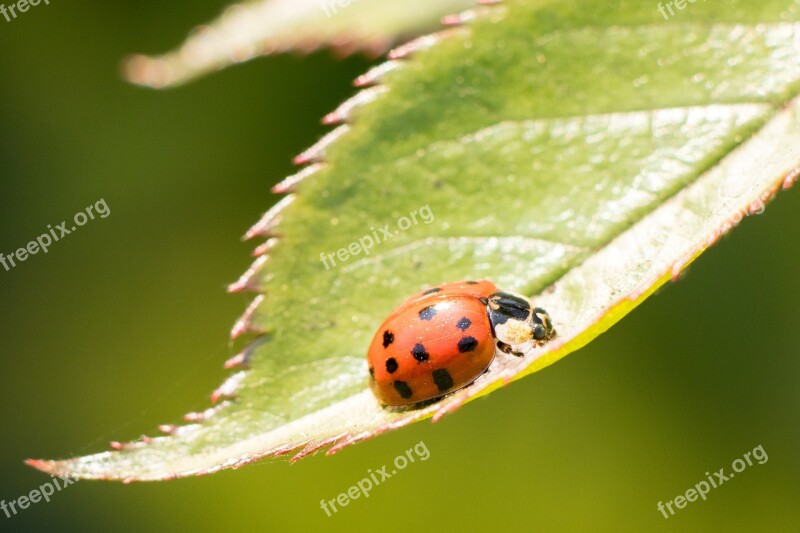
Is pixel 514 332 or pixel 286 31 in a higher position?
pixel 286 31

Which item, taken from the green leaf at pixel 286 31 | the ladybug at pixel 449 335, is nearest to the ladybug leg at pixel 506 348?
the ladybug at pixel 449 335

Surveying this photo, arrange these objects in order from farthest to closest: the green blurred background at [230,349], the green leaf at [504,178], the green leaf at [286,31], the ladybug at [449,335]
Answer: the green leaf at [286,31] < the green blurred background at [230,349] < the ladybug at [449,335] < the green leaf at [504,178]

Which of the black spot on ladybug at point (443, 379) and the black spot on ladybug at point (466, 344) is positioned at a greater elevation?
the black spot on ladybug at point (466, 344)

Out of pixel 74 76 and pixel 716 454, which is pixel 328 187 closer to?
pixel 716 454

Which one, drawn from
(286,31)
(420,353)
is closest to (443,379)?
(420,353)

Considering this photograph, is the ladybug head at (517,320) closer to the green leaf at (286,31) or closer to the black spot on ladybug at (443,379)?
the black spot on ladybug at (443,379)

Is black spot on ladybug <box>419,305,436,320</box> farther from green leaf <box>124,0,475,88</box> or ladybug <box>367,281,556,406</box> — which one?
green leaf <box>124,0,475,88</box>

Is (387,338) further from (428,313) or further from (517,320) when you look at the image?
(517,320)

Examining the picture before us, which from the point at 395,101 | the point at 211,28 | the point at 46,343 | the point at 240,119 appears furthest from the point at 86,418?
the point at 395,101
